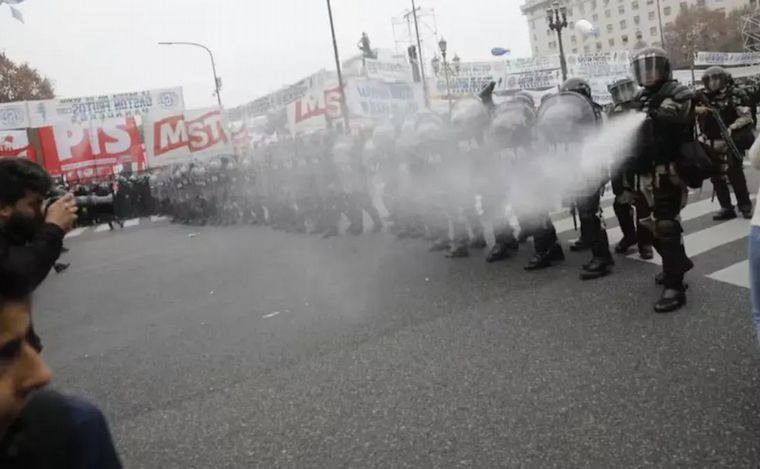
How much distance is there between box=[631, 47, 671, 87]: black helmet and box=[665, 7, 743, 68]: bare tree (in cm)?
7014

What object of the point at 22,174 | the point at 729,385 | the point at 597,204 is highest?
the point at 22,174

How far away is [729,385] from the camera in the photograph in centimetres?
315

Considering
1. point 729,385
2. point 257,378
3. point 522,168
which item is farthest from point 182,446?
point 522,168

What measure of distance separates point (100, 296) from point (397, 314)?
211 inches

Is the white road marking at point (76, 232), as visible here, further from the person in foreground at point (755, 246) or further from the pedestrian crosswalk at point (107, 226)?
the person in foreground at point (755, 246)

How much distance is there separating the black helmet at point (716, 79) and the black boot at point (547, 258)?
10.3 ft

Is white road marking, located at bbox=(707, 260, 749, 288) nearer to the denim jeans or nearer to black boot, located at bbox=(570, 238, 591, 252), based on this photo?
black boot, located at bbox=(570, 238, 591, 252)

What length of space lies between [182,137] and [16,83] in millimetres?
31846

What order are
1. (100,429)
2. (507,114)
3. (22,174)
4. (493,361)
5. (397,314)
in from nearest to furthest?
1. (100,429)
2. (22,174)
3. (493,361)
4. (397,314)
5. (507,114)

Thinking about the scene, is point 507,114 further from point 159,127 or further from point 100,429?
point 159,127

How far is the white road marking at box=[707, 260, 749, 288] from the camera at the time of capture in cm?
480

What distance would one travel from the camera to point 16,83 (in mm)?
42750

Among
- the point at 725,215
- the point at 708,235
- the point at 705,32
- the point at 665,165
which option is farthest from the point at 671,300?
the point at 705,32

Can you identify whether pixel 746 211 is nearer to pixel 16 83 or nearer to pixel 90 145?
pixel 90 145
